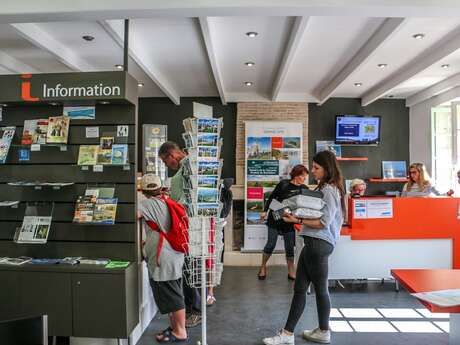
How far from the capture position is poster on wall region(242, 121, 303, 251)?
6.83m

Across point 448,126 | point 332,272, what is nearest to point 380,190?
point 448,126

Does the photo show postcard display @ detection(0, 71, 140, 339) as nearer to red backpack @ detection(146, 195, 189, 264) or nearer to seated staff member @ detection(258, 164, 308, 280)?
red backpack @ detection(146, 195, 189, 264)

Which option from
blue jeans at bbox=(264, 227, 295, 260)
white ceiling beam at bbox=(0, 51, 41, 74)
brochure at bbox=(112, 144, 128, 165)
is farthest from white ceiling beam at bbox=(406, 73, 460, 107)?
white ceiling beam at bbox=(0, 51, 41, 74)

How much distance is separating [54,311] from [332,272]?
121 inches

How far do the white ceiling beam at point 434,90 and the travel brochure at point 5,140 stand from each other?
18.5 feet

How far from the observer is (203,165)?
9.27ft

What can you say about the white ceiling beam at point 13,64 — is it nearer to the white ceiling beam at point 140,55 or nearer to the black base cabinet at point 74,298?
the white ceiling beam at point 140,55

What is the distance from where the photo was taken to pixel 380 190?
756cm

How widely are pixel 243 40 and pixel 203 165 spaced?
2057 mm

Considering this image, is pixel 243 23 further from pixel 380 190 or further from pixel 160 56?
pixel 380 190

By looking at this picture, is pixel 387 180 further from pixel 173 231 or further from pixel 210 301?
pixel 173 231

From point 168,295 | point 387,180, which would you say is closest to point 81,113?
point 168,295

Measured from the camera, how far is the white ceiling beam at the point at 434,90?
18.8 feet

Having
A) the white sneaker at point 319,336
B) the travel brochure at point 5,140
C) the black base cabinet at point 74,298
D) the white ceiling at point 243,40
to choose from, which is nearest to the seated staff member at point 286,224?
the white ceiling at point 243,40
